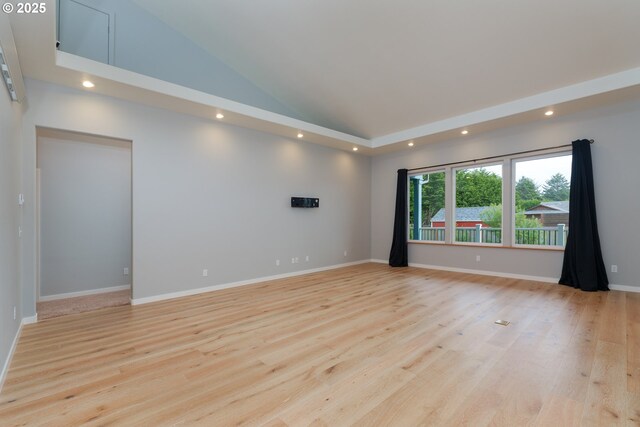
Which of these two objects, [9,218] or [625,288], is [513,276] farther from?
[9,218]

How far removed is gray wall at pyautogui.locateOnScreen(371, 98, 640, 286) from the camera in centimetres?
456

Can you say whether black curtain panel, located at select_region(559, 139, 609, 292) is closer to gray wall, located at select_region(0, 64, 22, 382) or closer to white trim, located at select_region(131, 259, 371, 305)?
white trim, located at select_region(131, 259, 371, 305)

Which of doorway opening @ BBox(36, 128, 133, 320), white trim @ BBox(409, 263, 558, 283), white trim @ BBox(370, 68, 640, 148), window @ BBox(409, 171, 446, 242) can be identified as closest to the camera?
white trim @ BBox(370, 68, 640, 148)

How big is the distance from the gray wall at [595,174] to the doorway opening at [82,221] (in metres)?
6.18

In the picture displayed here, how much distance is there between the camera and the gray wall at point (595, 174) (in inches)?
179

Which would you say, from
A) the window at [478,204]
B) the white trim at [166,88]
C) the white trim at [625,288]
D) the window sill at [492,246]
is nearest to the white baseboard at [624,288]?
the white trim at [625,288]

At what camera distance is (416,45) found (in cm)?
417

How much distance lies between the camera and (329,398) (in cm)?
191

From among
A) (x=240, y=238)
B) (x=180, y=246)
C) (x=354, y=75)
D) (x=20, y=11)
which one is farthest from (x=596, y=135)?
(x=20, y=11)

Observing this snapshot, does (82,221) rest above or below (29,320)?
above

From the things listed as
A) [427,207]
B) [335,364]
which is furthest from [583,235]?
[335,364]

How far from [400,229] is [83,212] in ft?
20.7

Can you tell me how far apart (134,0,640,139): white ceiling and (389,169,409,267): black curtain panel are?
1861 mm

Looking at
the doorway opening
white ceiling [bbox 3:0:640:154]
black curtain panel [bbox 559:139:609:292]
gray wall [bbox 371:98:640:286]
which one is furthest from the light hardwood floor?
white ceiling [bbox 3:0:640:154]
